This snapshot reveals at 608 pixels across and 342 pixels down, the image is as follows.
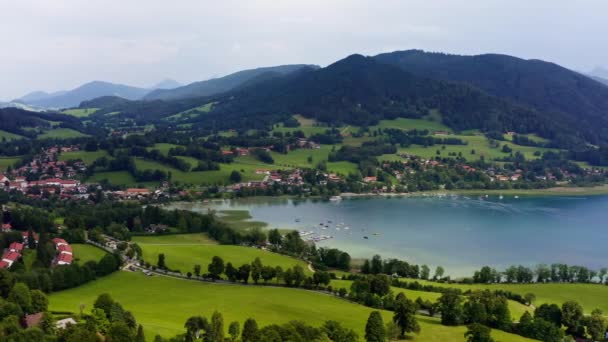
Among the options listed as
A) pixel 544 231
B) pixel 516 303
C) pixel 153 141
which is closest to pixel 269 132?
pixel 153 141


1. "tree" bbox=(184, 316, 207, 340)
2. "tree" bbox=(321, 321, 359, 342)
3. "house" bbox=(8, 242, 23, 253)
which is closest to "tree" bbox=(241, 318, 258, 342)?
"tree" bbox=(184, 316, 207, 340)

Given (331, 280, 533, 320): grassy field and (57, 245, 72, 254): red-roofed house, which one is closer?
(331, 280, 533, 320): grassy field

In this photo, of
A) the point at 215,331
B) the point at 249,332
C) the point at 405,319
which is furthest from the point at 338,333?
the point at 215,331

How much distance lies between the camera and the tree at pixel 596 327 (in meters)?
30.5

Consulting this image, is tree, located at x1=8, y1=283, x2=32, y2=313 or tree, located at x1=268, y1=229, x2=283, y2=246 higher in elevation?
tree, located at x1=8, y1=283, x2=32, y2=313

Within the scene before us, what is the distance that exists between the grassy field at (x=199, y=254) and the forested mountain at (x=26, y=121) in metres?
99.2

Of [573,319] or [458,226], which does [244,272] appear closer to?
[573,319]

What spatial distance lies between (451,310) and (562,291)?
14.8 metres

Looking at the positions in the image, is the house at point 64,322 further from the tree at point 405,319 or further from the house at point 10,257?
the tree at point 405,319

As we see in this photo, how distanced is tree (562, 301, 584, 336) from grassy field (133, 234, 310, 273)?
63.9 ft

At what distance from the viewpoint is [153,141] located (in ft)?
362

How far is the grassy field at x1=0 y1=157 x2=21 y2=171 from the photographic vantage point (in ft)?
305

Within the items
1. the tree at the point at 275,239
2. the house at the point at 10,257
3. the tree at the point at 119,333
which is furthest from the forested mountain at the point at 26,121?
the tree at the point at 119,333

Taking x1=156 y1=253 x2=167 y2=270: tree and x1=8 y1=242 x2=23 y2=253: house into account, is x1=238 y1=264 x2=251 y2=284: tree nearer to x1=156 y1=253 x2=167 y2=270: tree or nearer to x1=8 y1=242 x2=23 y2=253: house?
x1=156 y1=253 x2=167 y2=270: tree
